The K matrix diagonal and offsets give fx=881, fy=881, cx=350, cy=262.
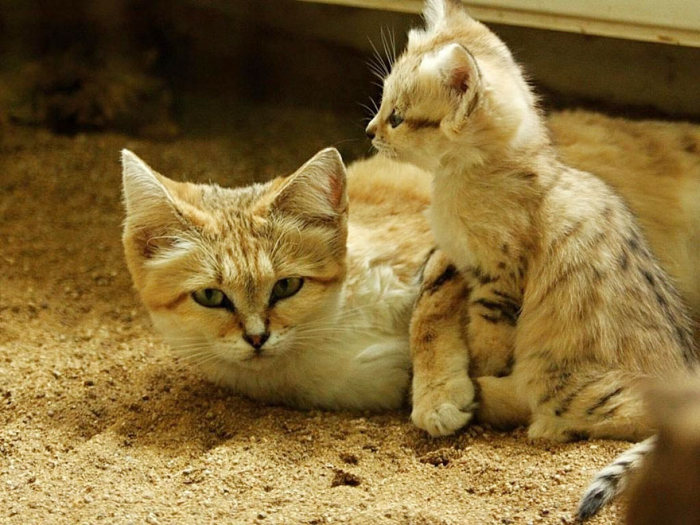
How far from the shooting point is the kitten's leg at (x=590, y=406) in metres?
2.36

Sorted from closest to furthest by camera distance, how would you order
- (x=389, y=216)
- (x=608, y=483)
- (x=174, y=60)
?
1. (x=608, y=483)
2. (x=389, y=216)
3. (x=174, y=60)

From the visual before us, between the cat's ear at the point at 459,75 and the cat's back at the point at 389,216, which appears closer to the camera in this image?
the cat's ear at the point at 459,75

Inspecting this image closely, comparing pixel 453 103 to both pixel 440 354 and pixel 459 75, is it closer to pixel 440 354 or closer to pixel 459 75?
pixel 459 75

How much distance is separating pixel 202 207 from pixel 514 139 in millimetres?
985

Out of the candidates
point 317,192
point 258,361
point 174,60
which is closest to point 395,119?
point 317,192

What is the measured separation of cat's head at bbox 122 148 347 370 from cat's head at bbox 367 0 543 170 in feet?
0.76

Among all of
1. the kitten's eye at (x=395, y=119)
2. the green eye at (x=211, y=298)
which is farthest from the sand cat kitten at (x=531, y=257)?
the green eye at (x=211, y=298)

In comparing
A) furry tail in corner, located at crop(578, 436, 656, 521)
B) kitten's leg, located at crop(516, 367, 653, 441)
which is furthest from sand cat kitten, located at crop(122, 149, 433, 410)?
furry tail in corner, located at crop(578, 436, 656, 521)

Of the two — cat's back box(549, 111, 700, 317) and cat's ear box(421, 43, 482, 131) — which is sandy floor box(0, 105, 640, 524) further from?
cat's back box(549, 111, 700, 317)

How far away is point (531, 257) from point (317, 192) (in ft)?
2.21

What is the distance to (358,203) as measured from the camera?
3258mm

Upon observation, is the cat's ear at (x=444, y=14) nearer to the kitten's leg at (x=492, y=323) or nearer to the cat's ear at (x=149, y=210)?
the kitten's leg at (x=492, y=323)

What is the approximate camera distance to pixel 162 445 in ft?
8.70

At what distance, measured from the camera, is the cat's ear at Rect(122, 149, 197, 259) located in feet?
8.46
